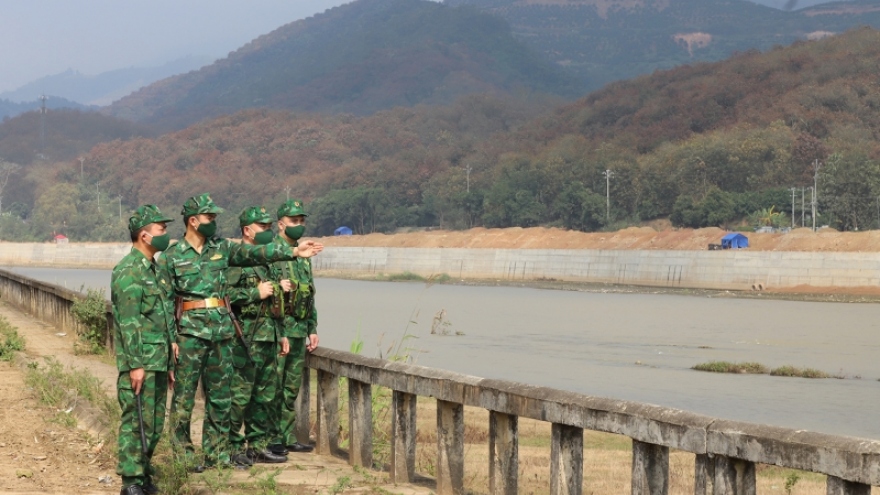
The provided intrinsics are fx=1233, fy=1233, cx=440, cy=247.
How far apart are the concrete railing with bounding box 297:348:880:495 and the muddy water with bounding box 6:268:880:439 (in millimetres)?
3322

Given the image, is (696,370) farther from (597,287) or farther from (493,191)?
(493,191)

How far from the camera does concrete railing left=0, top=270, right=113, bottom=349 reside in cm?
1961

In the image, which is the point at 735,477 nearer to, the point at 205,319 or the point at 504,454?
the point at 504,454

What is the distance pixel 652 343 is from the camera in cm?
4497

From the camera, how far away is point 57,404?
1188 cm

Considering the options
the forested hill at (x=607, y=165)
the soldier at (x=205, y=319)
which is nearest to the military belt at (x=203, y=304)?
the soldier at (x=205, y=319)

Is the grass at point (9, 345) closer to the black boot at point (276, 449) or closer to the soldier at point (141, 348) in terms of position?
the black boot at point (276, 449)

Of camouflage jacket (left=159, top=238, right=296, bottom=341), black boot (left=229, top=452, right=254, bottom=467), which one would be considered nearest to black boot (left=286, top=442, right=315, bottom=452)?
black boot (left=229, top=452, right=254, bottom=467)

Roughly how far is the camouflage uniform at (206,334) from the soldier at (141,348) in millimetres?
455

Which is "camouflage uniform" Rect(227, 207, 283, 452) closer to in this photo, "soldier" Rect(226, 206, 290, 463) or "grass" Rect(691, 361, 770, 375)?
"soldier" Rect(226, 206, 290, 463)

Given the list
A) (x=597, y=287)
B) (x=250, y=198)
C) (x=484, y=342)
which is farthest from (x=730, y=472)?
(x=250, y=198)

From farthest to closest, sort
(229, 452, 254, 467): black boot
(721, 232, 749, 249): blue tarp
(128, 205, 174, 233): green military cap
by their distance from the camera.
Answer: (721, 232, 749, 249): blue tarp < (229, 452, 254, 467): black boot < (128, 205, 174, 233): green military cap

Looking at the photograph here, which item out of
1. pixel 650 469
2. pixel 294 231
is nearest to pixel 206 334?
pixel 294 231

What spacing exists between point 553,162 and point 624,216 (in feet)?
53.2
